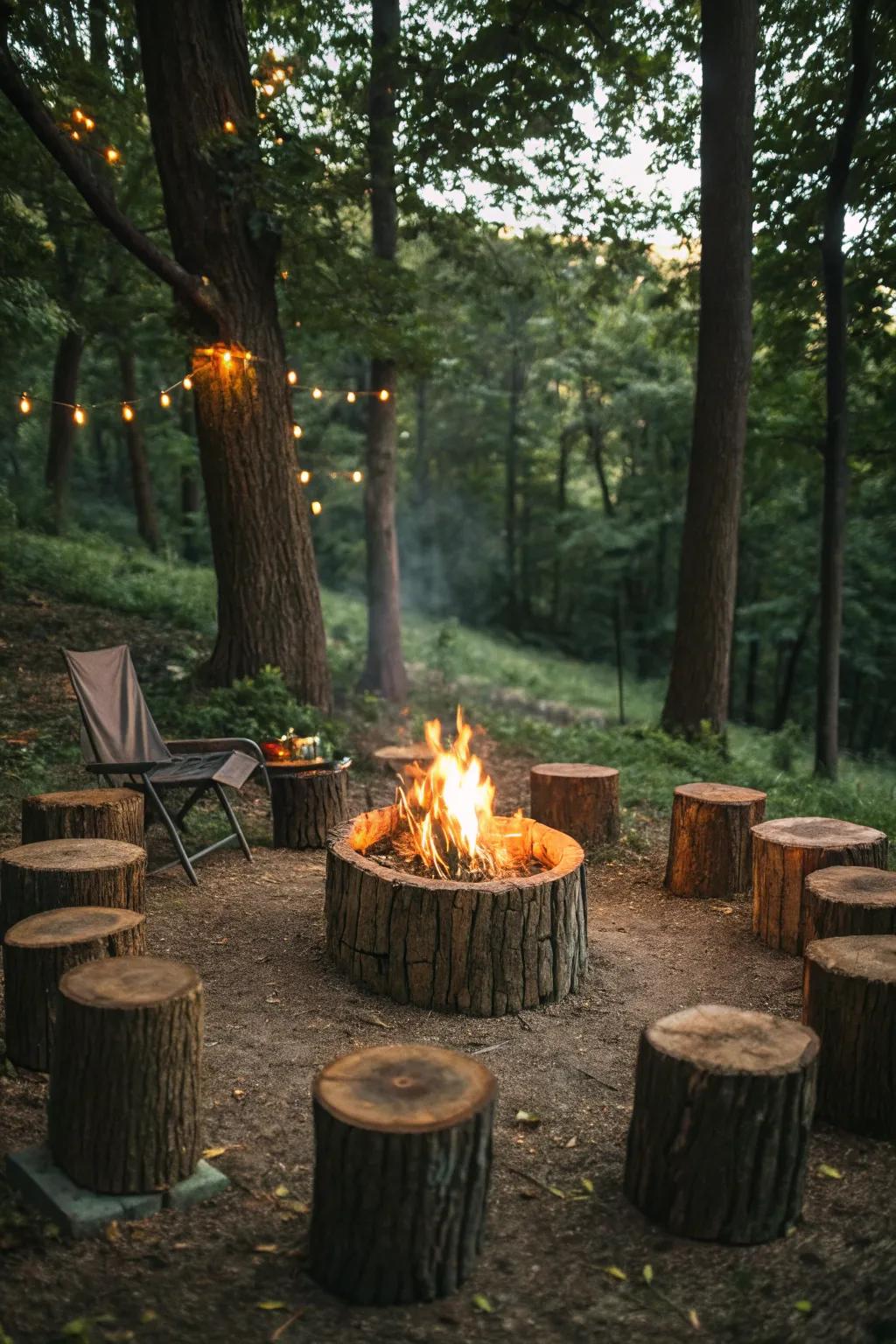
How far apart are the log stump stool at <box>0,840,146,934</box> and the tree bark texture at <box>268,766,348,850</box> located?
2.35m

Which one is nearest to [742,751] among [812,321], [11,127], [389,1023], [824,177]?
[812,321]

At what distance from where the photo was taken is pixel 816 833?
4.95m

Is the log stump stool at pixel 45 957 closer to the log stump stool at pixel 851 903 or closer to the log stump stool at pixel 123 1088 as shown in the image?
the log stump stool at pixel 123 1088

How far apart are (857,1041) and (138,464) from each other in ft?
52.1

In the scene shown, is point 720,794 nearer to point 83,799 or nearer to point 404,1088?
point 83,799

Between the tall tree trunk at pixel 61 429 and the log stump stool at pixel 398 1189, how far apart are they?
14.3m

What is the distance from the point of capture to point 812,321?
35.1ft

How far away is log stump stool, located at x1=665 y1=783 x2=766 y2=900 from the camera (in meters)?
5.68

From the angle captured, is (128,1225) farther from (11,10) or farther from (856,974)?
(11,10)

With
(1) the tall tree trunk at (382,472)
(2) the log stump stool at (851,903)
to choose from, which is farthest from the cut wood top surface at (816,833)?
(1) the tall tree trunk at (382,472)

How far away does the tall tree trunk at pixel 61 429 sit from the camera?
48.1 ft

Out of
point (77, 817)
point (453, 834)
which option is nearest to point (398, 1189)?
point (453, 834)

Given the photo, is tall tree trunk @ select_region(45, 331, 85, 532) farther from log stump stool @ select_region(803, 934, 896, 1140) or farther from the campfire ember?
log stump stool @ select_region(803, 934, 896, 1140)

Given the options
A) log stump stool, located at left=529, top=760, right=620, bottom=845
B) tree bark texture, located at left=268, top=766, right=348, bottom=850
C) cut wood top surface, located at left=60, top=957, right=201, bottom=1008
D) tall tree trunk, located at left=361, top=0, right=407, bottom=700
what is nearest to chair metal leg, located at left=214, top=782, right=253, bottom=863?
tree bark texture, located at left=268, top=766, right=348, bottom=850
